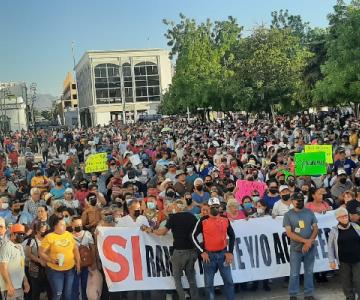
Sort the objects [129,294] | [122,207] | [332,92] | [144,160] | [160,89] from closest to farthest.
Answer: [129,294] → [122,207] → [144,160] → [332,92] → [160,89]

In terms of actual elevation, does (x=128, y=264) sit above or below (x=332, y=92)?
below

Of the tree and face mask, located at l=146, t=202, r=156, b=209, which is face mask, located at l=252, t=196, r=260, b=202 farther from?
the tree

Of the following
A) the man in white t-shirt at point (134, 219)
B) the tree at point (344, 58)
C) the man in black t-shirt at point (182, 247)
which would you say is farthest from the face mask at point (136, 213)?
the tree at point (344, 58)

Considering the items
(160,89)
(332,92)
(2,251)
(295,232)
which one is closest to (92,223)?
(2,251)

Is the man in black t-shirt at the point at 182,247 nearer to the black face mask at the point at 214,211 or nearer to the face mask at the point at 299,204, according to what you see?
the black face mask at the point at 214,211

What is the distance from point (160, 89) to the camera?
86.8 m

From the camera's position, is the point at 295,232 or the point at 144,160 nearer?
the point at 295,232

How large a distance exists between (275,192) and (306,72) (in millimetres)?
31199

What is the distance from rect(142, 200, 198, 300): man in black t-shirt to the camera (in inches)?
285

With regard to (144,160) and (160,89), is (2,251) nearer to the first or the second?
(144,160)

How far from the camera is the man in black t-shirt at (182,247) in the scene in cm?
724

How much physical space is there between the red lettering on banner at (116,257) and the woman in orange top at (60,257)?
595mm

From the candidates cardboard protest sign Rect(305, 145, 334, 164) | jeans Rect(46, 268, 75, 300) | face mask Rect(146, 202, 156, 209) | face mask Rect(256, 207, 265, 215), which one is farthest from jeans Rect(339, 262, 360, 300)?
cardboard protest sign Rect(305, 145, 334, 164)

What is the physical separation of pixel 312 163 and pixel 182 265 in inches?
206
